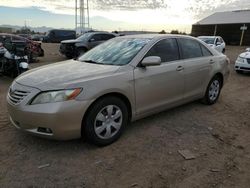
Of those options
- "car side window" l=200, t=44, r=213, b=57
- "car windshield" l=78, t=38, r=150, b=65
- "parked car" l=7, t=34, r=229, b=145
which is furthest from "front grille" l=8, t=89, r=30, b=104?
"car side window" l=200, t=44, r=213, b=57

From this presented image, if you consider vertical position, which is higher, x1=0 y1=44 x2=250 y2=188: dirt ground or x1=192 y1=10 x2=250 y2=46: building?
x1=192 y1=10 x2=250 y2=46: building

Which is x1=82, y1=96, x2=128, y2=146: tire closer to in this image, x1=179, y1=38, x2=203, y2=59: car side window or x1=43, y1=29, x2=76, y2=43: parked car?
x1=179, y1=38, x2=203, y2=59: car side window

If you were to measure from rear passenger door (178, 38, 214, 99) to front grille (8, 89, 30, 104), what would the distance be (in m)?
2.88

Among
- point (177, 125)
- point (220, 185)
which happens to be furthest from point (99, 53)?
point (220, 185)

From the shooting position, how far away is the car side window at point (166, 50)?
170 inches

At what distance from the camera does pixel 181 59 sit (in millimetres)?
4766

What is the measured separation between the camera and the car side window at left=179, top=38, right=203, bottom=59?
193 inches

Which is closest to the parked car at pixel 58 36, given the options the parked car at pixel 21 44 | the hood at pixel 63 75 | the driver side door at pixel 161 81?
the parked car at pixel 21 44

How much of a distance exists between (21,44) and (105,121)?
611 centimetres

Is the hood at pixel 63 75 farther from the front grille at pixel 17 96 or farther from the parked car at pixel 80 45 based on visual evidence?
the parked car at pixel 80 45

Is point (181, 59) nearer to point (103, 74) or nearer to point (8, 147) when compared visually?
point (103, 74)

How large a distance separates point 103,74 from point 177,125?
1790 millimetres

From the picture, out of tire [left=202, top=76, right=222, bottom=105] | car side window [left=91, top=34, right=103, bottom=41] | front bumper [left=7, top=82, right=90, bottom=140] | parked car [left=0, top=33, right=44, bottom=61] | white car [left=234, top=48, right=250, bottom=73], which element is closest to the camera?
front bumper [left=7, top=82, right=90, bottom=140]

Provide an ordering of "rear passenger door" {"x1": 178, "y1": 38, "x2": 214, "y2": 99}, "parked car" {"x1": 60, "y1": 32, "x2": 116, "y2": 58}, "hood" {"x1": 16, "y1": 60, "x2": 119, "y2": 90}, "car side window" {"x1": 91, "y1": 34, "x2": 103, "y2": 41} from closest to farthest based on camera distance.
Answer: "hood" {"x1": 16, "y1": 60, "x2": 119, "y2": 90} → "rear passenger door" {"x1": 178, "y1": 38, "x2": 214, "y2": 99} → "parked car" {"x1": 60, "y1": 32, "x2": 116, "y2": 58} → "car side window" {"x1": 91, "y1": 34, "x2": 103, "y2": 41}
